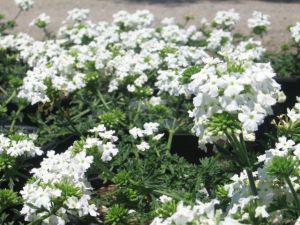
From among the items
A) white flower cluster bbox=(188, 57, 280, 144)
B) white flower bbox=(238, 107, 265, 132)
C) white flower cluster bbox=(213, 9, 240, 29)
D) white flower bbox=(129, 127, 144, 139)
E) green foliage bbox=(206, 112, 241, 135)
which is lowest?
white flower bbox=(129, 127, 144, 139)

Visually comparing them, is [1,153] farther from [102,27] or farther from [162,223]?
[102,27]

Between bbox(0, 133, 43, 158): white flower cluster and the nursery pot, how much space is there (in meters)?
1.06

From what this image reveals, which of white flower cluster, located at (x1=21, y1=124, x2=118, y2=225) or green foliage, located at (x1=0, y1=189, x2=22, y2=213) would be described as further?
green foliage, located at (x1=0, y1=189, x2=22, y2=213)

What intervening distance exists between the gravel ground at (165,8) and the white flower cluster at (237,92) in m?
7.24

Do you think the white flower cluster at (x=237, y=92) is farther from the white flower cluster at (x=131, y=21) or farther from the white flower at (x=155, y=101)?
the white flower cluster at (x=131, y=21)

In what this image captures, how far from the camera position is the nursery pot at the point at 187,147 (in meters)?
4.35

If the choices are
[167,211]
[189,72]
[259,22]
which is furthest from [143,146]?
[259,22]

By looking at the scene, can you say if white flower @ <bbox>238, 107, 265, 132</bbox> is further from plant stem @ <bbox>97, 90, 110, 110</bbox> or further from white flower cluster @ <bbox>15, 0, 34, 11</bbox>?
white flower cluster @ <bbox>15, 0, 34, 11</bbox>

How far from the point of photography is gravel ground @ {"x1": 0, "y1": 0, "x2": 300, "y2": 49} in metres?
10.1

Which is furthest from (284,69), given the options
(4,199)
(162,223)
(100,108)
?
(162,223)

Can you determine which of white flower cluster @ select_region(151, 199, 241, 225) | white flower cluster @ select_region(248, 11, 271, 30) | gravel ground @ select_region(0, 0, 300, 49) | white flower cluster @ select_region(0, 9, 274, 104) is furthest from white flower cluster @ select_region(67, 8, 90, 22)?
white flower cluster @ select_region(151, 199, 241, 225)

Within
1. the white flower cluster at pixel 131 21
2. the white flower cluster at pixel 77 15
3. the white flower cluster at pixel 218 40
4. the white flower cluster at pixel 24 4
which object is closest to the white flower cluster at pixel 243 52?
the white flower cluster at pixel 218 40

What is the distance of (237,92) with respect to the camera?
2.31 metres

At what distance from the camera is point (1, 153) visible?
3420mm
